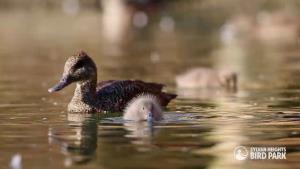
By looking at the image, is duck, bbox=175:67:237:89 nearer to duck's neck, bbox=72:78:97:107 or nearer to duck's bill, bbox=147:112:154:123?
duck's neck, bbox=72:78:97:107

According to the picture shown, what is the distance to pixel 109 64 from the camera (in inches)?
971

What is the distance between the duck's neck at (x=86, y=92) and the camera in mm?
14930

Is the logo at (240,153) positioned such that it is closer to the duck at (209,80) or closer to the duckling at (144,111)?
the duckling at (144,111)

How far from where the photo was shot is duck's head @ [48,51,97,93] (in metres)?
15.0

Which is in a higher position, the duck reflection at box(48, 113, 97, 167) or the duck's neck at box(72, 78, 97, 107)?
Answer: the duck's neck at box(72, 78, 97, 107)

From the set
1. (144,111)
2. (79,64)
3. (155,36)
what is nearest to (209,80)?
(79,64)

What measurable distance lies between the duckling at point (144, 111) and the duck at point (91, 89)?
0.91m

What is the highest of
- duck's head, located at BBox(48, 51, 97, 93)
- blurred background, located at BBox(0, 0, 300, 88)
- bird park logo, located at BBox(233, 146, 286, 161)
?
blurred background, located at BBox(0, 0, 300, 88)

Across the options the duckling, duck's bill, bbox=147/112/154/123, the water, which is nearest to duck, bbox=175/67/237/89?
the water

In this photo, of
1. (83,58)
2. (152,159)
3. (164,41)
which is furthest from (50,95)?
(164,41)

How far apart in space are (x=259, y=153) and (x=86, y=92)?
456 centimetres

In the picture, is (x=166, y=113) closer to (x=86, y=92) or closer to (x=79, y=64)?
(x=86, y=92)

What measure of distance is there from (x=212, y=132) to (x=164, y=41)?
73.1 ft

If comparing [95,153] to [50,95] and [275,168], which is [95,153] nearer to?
[275,168]
